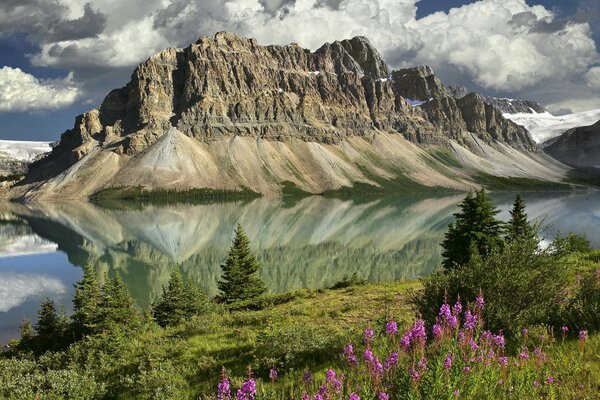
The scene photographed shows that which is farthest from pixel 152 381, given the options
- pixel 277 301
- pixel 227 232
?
pixel 227 232

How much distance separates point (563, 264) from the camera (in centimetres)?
1133

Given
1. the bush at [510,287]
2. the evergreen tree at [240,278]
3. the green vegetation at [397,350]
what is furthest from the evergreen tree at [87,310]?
the bush at [510,287]

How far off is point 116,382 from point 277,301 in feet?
60.8

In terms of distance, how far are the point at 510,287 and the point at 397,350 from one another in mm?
5304

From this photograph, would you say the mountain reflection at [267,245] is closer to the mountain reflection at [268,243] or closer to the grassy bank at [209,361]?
the mountain reflection at [268,243]

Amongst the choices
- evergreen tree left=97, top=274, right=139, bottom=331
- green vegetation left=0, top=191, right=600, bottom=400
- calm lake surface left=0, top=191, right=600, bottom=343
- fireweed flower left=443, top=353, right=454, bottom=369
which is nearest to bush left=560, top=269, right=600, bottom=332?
green vegetation left=0, top=191, right=600, bottom=400

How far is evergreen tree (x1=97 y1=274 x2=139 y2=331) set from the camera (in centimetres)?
2870

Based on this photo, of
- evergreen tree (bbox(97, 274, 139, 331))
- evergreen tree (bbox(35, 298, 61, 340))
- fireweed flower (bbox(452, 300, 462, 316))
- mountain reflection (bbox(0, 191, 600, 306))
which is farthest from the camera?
mountain reflection (bbox(0, 191, 600, 306))

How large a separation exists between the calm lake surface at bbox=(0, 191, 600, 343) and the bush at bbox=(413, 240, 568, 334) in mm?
43261

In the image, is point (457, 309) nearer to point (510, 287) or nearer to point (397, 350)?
point (397, 350)

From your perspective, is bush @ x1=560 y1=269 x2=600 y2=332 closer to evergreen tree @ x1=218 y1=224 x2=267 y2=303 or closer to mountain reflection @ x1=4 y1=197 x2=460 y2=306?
evergreen tree @ x1=218 y1=224 x2=267 y2=303

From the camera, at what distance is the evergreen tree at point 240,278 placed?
41219 millimetres

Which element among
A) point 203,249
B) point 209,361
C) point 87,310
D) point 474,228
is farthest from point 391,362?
point 203,249

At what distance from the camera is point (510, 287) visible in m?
10.7
